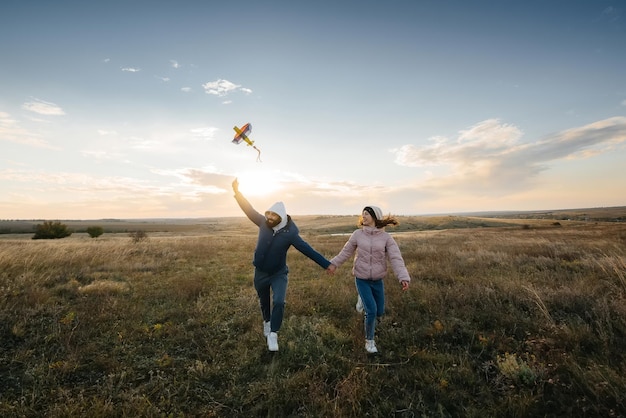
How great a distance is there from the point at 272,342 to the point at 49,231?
57.6m

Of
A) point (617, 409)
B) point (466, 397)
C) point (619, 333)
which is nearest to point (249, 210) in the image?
point (466, 397)

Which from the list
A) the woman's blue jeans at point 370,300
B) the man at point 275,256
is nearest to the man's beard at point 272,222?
the man at point 275,256

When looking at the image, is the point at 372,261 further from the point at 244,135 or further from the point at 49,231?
the point at 49,231

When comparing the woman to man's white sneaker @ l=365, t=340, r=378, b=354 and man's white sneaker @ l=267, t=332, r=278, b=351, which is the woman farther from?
man's white sneaker @ l=267, t=332, r=278, b=351

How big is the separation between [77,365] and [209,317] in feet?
8.67

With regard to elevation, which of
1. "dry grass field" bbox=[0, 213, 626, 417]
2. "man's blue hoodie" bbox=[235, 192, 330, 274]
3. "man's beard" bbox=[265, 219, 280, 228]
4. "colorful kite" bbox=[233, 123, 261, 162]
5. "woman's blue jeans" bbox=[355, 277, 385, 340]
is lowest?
"dry grass field" bbox=[0, 213, 626, 417]

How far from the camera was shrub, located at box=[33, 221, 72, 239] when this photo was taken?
46.7 m

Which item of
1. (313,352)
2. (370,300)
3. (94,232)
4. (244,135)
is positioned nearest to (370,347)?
(370,300)

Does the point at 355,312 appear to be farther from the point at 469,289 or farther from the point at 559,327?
the point at 559,327

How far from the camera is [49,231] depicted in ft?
155

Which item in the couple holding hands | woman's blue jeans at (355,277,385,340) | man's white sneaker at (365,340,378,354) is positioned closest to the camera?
man's white sneaker at (365,340,378,354)

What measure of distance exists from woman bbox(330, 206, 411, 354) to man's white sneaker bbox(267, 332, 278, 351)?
1.58 meters

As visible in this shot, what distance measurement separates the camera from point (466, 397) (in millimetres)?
4051

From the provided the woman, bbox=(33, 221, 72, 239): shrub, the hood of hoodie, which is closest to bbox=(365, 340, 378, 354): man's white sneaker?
the woman
